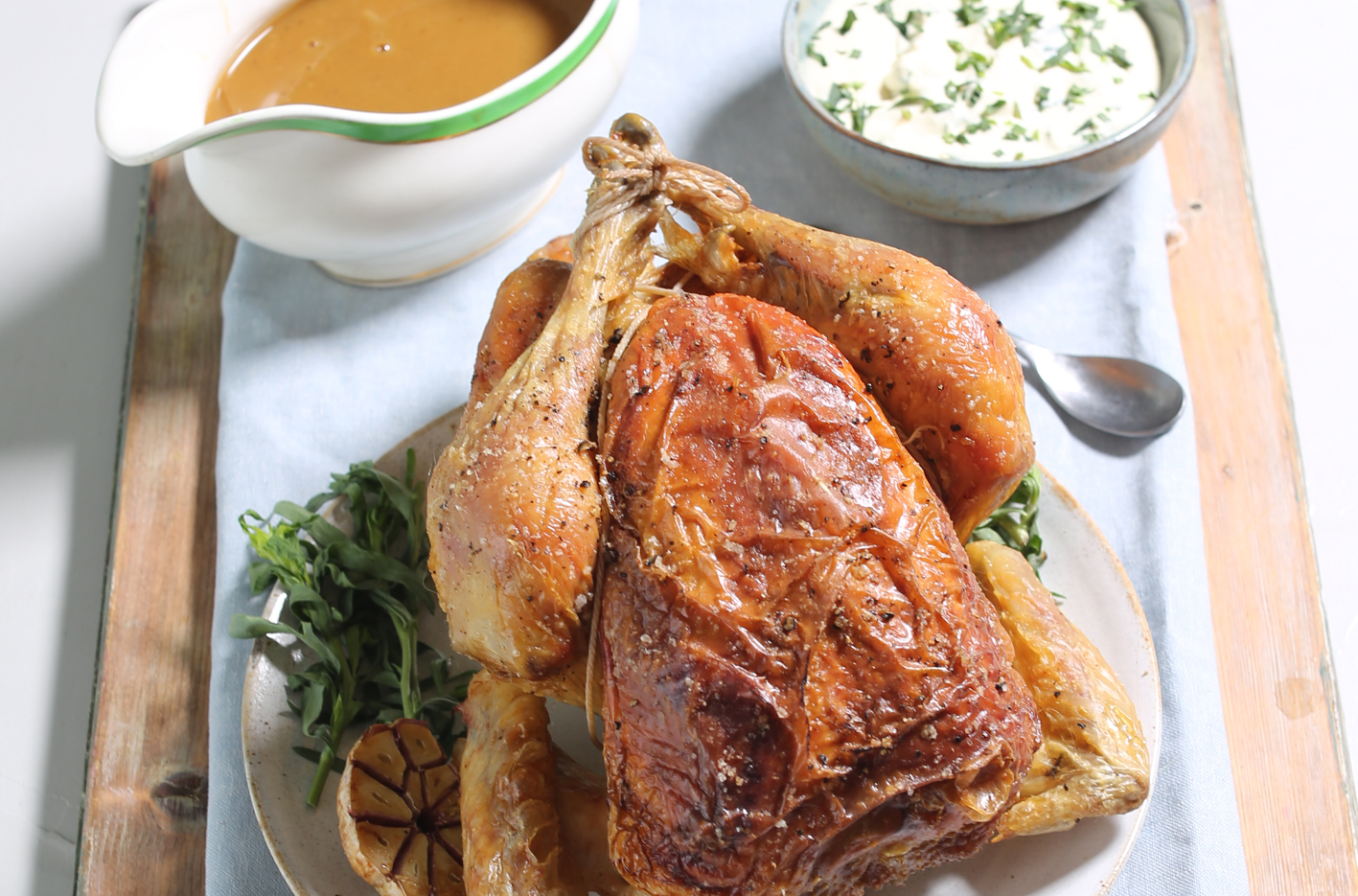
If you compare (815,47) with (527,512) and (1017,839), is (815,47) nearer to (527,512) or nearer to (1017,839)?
(527,512)

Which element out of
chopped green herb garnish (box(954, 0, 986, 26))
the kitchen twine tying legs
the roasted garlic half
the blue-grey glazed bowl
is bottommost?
the roasted garlic half

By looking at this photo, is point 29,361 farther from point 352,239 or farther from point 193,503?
point 352,239

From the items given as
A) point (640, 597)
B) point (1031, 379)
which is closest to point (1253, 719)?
point (1031, 379)

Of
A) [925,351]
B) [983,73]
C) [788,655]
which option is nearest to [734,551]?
[788,655]

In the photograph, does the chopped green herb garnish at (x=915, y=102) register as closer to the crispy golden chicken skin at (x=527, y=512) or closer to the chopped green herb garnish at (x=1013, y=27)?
the chopped green herb garnish at (x=1013, y=27)

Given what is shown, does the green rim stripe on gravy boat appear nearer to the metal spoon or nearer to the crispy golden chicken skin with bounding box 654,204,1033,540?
the crispy golden chicken skin with bounding box 654,204,1033,540

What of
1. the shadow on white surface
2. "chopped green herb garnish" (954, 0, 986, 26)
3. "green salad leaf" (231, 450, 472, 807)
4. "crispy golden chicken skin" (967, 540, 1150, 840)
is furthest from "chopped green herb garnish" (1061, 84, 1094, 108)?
the shadow on white surface
